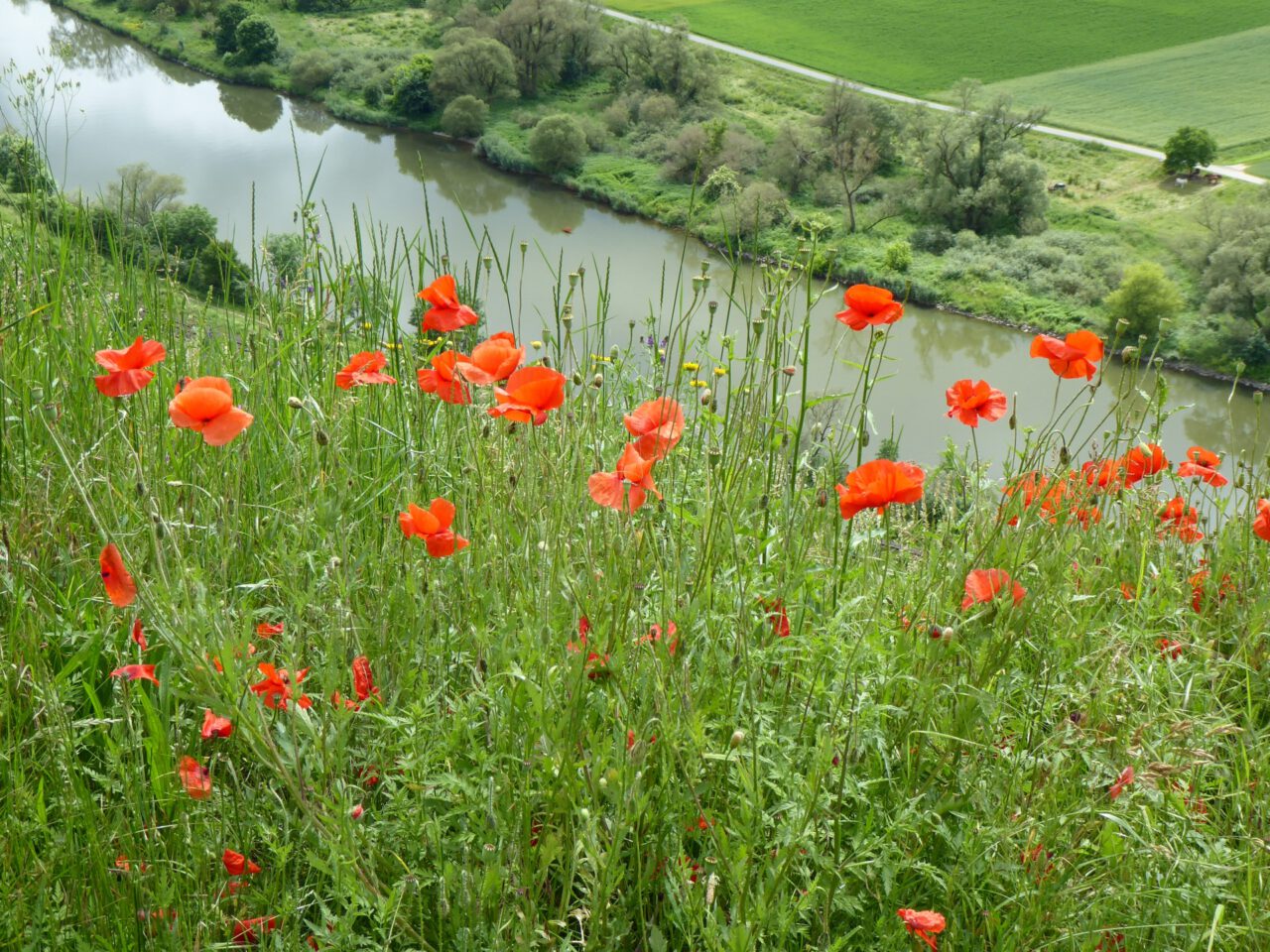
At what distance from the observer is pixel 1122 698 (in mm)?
1594

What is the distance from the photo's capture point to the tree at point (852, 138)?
33812 mm

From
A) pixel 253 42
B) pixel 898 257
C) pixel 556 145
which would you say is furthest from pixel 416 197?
pixel 253 42

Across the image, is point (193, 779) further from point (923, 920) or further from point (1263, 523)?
point (1263, 523)

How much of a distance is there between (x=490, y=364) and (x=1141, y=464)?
4.29 ft

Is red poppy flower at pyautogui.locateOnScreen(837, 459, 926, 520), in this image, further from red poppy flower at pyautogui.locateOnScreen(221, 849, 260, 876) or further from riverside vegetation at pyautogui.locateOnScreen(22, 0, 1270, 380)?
riverside vegetation at pyautogui.locateOnScreen(22, 0, 1270, 380)

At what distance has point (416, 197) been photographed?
28.7m

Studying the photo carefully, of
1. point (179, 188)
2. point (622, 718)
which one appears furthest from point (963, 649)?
point (179, 188)

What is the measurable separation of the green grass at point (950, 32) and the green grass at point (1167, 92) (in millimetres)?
1086

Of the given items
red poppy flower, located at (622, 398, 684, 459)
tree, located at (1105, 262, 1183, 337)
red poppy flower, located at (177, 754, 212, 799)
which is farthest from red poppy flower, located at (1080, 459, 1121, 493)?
tree, located at (1105, 262, 1183, 337)

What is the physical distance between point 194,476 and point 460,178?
33.1 meters

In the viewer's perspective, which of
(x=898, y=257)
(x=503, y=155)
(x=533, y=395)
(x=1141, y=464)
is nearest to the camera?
(x=533, y=395)

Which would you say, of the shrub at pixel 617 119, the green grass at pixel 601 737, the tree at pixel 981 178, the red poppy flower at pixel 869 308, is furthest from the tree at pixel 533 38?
the green grass at pixel 601 737

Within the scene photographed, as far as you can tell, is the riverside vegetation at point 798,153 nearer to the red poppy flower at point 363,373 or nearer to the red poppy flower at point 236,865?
the red poppy flower at point 363,373

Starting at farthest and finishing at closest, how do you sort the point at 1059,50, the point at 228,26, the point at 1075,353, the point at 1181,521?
the point at 1059,50 → the point at 228,26 → the point at 1181,521 → the point at 1075,353
